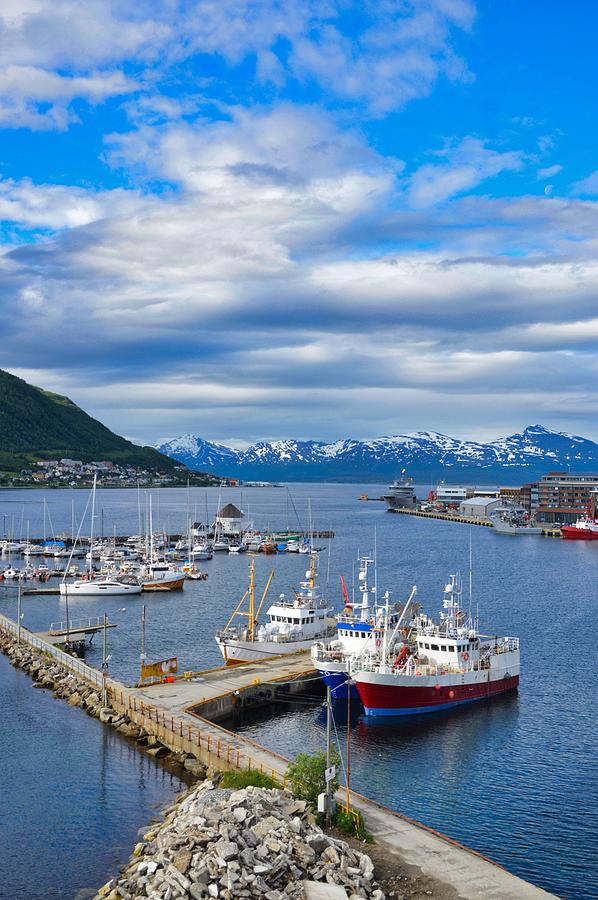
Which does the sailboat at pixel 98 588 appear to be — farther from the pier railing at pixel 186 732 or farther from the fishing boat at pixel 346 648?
the fishing boat at pixel 346 648

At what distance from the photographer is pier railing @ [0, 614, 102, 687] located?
51.9 meters

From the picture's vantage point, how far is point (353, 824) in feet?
92.5

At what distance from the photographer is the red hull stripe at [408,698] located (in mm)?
49094

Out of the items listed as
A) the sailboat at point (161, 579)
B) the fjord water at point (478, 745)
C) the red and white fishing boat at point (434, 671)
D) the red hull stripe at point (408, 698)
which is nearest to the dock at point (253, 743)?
the fjord water at point (478, 745)

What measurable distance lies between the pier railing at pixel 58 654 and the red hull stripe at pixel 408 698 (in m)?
16.7

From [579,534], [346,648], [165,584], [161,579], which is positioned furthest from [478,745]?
[579,534]

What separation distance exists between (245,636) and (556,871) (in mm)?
33169

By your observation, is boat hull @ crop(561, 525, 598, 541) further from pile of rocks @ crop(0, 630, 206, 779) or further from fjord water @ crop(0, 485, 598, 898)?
pile of rocks @ crop(0, 630, 206, 779)

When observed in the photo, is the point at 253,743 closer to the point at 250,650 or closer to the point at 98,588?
the point at 250,650

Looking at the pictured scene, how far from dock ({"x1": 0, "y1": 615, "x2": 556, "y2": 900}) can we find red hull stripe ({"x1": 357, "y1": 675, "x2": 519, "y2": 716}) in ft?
18.0

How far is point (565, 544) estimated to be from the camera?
17512 cm

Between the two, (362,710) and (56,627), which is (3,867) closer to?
(362,710)

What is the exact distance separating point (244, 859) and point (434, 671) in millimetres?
29805

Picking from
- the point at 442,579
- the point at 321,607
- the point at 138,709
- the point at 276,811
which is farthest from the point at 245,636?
the point at 442,579
